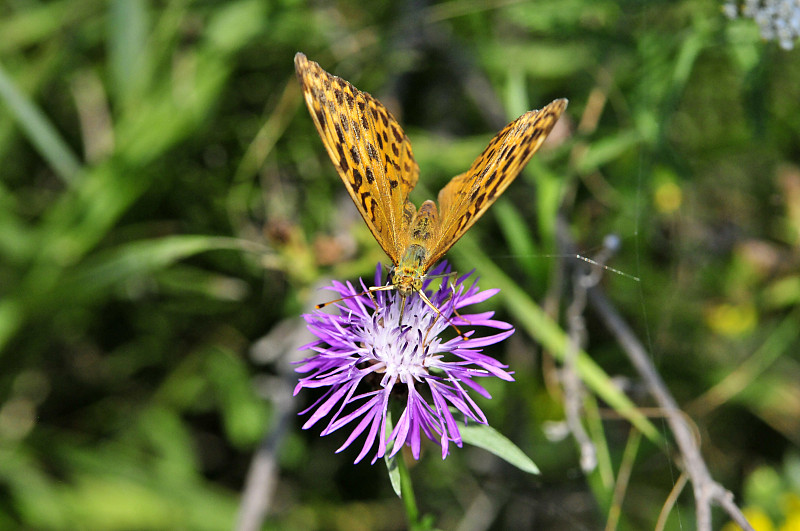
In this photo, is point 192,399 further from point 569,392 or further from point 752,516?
point 752,516

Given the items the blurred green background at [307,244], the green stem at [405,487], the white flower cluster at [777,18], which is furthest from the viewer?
the blurred green background at [307,244]

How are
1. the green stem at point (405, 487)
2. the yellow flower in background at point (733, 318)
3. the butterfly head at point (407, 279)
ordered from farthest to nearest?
the yellow flower in background at point (733, 318)
the butterfly head at point (407, 279)
the green stem at point (405, 487)

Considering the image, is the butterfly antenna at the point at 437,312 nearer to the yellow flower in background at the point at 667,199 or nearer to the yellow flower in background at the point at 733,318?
the yellow flower in background at the point at 667,199

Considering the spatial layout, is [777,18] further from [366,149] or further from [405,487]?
[405,487]

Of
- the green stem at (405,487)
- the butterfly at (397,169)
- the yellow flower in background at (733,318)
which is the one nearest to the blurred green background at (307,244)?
the yellow flower in background at (733,318)

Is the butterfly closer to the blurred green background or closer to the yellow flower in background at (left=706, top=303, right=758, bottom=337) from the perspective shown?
the blurred green background

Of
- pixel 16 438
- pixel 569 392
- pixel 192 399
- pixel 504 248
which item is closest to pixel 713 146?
pixel 504 248
